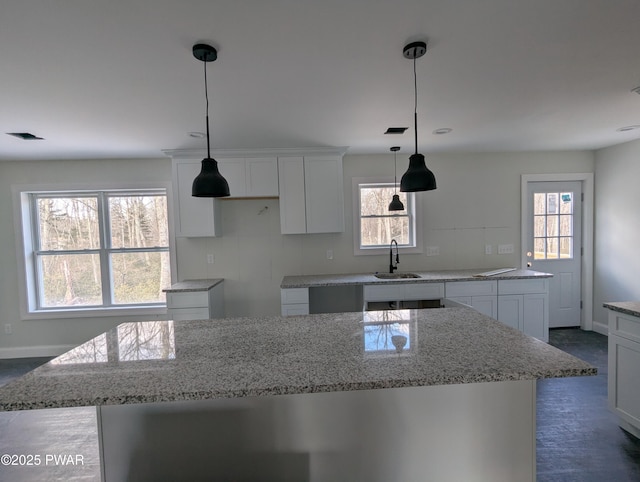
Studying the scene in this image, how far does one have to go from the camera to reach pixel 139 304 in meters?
3.79

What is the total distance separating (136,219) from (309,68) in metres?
3.14

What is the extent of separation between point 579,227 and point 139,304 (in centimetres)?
583

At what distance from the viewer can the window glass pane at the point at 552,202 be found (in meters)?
3.99

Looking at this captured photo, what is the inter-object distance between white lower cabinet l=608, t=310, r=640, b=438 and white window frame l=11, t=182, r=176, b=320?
4.21 meters

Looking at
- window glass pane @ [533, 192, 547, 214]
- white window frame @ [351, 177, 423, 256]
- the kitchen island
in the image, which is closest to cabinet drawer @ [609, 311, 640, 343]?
the kitchen island

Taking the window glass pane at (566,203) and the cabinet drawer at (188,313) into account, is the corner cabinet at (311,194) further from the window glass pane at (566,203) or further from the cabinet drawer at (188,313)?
the window glass pane at (566,203)

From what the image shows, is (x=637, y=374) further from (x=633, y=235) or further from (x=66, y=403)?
(x=66, y=403)

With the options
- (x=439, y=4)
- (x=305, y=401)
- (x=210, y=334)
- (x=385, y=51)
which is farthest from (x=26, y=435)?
(x=439, y=4)

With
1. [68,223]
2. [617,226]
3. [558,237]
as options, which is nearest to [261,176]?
[68,223]

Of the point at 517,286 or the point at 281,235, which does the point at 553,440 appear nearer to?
the point at 517,286

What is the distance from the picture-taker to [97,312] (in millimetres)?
3705

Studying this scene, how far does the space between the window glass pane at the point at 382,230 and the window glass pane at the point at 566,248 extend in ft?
6.98

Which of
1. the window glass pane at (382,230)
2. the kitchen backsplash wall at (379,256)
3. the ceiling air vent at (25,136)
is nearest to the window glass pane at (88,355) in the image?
the kitchen backsplash wall at (379,256)

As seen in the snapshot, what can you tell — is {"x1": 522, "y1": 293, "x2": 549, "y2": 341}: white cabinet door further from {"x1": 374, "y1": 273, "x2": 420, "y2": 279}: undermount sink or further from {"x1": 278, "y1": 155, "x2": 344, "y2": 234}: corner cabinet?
{"x1": 278, "y1": 155, "x2": 344, "y2": 234}: corner cabinet
